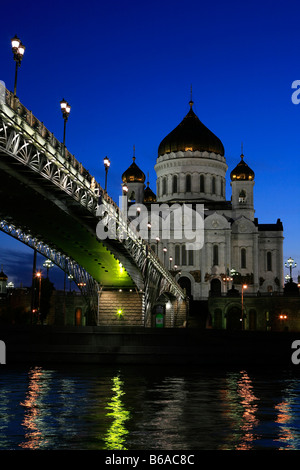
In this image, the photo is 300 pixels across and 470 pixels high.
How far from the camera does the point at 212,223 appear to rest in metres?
96.8

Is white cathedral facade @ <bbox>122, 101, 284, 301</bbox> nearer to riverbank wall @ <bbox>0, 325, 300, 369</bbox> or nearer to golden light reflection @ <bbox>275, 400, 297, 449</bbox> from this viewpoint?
riverbank wall @ <bbox>0, 325, 300, 369</bbox>

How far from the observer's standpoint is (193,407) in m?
21.5


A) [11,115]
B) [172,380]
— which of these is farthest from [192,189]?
[11,115]

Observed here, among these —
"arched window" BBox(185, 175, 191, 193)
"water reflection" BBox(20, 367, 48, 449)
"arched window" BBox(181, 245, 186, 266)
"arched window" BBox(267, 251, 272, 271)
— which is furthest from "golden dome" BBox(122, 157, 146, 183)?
"water reflection" BBox(20, 367, 48, 449)

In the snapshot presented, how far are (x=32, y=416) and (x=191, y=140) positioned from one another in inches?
3462

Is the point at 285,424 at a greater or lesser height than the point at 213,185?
lesser

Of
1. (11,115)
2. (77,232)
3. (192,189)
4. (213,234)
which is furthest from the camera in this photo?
(192,189)

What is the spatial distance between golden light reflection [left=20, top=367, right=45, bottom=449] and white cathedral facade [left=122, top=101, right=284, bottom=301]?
2476 inches

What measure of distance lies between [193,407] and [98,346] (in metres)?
23.3

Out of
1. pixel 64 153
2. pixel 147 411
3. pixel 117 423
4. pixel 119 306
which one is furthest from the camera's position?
pixel 119 306

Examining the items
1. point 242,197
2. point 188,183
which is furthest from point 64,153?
point 188,183

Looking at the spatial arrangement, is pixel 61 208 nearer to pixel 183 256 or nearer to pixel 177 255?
pixel 183 256
